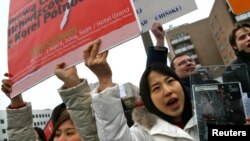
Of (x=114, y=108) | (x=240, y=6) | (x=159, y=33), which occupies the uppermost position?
(x=159, y=33)

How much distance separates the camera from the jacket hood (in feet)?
7.68

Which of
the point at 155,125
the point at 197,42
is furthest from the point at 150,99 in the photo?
the point at 197,42

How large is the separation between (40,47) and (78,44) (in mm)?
467

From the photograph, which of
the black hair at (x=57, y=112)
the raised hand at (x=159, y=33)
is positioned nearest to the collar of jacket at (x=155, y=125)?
the black hair at (x=57, y=112)

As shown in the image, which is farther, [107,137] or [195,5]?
[195,5]

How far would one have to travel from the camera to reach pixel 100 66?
205 centimetres

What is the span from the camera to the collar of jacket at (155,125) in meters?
2.24

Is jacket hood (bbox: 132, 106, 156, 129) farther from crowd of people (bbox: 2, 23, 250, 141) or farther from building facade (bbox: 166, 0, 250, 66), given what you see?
building facade (bbox: 166, 0, 250, 66)

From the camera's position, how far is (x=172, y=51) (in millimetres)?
55562

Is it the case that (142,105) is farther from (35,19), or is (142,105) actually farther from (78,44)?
(35,19)

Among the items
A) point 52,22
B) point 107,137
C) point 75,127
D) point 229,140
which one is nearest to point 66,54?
point 52,22

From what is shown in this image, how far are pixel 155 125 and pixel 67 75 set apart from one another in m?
0.69

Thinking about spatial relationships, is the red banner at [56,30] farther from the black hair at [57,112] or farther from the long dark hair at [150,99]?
the long dark hair at [150,99]

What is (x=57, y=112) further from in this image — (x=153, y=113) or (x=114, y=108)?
(x=114, y=108)
